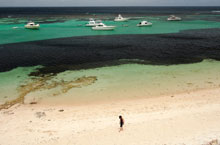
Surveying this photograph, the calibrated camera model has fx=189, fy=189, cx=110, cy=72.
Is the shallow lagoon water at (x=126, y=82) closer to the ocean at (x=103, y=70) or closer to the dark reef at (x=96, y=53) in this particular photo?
the ocean at (x=103, y=70)

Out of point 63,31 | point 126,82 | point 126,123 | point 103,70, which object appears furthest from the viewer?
point 63,31

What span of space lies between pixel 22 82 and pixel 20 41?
24927 millimetres

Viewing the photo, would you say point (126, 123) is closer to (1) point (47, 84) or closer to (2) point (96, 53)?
(1) point (47, 84)

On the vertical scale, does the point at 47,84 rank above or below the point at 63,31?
below

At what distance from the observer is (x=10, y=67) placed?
25094mm

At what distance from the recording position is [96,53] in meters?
31.9

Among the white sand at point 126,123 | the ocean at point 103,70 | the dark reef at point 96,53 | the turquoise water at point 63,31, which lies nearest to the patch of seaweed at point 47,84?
the ocean at point 103,70

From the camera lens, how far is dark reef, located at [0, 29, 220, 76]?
26438mm

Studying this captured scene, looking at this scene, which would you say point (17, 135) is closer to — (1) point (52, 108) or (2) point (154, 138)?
(1) point (52, 108)

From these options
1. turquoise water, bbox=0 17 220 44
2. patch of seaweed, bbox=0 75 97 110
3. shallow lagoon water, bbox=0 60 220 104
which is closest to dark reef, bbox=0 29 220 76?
shallow lagoon water, bbox=0 60 220 104

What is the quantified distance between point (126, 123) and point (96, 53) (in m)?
20.7

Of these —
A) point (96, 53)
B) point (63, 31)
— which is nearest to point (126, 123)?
point (96, 53)

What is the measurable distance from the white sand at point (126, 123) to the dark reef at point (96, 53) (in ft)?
32.6

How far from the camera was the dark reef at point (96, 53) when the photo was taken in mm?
26438
